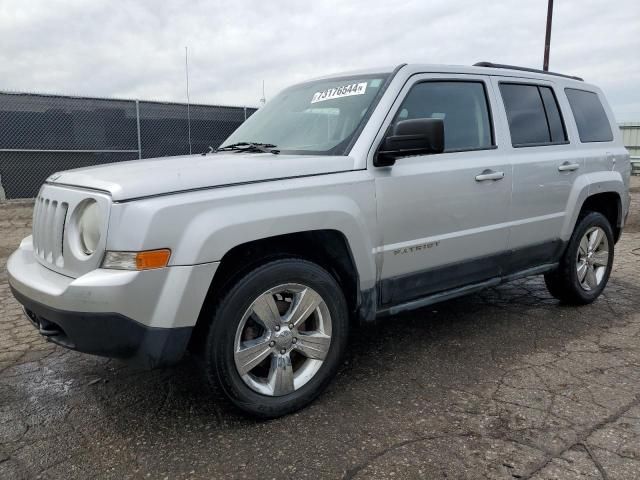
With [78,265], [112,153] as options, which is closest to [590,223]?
[78,265]

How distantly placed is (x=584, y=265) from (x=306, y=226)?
117 inches

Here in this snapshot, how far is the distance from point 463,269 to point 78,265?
231cm

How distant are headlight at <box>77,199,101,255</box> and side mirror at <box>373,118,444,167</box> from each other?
147 cm

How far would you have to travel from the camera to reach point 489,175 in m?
3.49

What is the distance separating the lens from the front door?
309 cm

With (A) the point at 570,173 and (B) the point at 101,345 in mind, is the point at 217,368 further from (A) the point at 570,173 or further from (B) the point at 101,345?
(A) the point at 570,173

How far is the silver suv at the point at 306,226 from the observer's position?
92.0 inches

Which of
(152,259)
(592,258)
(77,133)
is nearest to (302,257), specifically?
(152,259)

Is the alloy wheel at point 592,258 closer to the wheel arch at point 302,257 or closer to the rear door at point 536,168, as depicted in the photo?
the rear door at point 536,168

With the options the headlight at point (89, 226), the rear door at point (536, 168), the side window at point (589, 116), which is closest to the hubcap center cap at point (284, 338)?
the headlight at point (89, 226)

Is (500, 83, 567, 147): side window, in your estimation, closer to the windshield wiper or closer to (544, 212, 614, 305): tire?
(544, 212, 614, 305): tire

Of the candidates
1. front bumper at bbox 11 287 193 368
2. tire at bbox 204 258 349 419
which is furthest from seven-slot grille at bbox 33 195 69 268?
tire at bbox 204 258 349 419

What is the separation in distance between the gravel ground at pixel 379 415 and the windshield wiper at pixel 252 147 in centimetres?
143

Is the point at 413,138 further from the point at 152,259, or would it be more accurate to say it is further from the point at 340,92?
the point at 152,259
